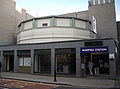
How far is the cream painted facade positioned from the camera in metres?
19.9

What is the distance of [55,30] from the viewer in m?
20.0

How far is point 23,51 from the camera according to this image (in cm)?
1898

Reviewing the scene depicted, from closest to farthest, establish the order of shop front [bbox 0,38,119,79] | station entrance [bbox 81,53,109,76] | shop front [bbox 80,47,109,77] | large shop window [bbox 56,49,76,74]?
shop front [bbox 0,38,119,79] → large shop window [bbox 56,49,76,74] → shop front [bbox 80,47,109,77] → station entrance [bbox 81,53,109,76]

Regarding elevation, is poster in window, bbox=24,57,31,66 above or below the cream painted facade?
below

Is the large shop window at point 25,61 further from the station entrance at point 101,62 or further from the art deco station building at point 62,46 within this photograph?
the station entrance at point 101,62

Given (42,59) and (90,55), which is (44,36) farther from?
(90,55)

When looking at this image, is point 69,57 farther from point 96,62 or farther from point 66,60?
point 96,62

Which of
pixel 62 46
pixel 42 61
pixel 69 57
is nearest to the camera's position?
pixel 62 46

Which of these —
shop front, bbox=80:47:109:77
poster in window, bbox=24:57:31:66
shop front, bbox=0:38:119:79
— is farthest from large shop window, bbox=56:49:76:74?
poster in window, bbox=24:57:31:66

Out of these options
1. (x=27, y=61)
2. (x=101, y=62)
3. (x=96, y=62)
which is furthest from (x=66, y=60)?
(x=27, y=61)

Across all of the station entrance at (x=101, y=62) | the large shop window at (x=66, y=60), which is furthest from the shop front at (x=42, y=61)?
the station entrance at (x=101, y=62)

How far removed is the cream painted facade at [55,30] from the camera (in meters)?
19.9

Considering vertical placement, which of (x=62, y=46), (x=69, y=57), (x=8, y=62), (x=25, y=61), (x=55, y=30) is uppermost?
(x=55, y=30)

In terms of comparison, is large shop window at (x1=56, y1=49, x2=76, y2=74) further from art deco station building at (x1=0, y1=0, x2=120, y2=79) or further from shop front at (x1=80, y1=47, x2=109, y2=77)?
shop front at (x1=80, y1=47, x2=109, y2=77)
